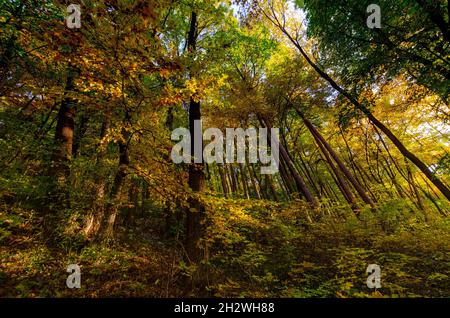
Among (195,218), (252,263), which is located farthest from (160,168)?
(252,263)

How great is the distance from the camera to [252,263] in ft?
19.7

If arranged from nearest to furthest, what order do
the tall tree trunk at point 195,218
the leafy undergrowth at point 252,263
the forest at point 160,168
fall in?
the forest at point 160,168 → the leafy undergrowth at point 252,263 → the tall tree trunk at point 195,218

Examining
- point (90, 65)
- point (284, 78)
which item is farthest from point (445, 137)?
point (90, 65)

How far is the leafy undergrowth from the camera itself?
4242 mm

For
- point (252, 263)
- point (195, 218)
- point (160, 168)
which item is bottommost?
point (252, 263)

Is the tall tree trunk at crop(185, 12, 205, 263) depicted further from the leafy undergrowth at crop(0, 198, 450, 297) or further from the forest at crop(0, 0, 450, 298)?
the leafy undergrowth at crop(0, 198, 450, 297)

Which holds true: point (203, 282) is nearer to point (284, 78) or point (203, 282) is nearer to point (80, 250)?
point (80, 250)

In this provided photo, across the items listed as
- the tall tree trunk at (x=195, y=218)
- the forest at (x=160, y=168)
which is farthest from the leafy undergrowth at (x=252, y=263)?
the tall tree trunk at (x=195, y=218)

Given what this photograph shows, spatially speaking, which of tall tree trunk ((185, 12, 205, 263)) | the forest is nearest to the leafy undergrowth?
the forest

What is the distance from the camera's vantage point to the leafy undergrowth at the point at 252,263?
13.9ft

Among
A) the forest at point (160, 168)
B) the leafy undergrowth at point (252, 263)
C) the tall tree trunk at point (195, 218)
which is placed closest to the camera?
the forest at point (160, 168)

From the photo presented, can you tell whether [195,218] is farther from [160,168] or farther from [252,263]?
[252,263]

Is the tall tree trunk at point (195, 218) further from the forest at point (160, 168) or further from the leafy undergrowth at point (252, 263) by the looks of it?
the leafy undergrowth at point (252, 263)

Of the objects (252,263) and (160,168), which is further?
(252,263)
